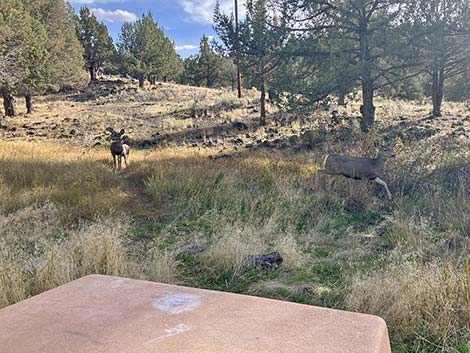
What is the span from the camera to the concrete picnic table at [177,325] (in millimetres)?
1124

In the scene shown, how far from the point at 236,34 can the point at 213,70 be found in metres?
25.8

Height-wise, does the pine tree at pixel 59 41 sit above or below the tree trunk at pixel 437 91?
above

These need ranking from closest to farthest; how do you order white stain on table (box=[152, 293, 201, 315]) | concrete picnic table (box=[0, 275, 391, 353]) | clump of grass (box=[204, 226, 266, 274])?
concrete picnic table (box=[0, 275, 391, 353])
white stain on table (box=[152, 293, 201, 315])
clump of grass (box=[204, 226, 266, 274])

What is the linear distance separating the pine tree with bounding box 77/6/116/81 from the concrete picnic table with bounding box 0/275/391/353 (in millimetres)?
37574

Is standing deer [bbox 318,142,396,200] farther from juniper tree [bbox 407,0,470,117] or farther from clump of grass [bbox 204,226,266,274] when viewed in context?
juniper tree [bbox 407,0,470,117]

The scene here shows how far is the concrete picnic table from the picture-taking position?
112 cm

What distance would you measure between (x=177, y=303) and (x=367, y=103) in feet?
36.0

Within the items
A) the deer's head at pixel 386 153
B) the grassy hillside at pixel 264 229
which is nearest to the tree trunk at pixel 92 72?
the grassy hillside at pixel 264 229

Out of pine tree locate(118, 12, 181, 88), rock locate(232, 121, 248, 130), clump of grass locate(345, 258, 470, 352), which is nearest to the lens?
clump of grass locate(345, 258, 470, 352)

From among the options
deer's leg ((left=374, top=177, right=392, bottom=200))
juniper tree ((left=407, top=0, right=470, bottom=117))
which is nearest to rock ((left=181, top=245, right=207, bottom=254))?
deer's leg ((left=374, top=177, right=392, bottom=200))

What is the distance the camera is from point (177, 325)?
49.6 inches

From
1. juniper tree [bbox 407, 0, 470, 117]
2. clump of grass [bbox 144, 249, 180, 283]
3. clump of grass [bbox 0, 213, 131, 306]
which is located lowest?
clump of grass [bbox 144, 249, 180, 283]

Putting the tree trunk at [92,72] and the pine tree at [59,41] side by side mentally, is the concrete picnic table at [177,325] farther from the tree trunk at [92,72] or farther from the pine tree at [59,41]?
the tree trunk at [92,72]

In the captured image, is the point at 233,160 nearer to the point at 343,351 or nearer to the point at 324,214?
the point at 324,214
